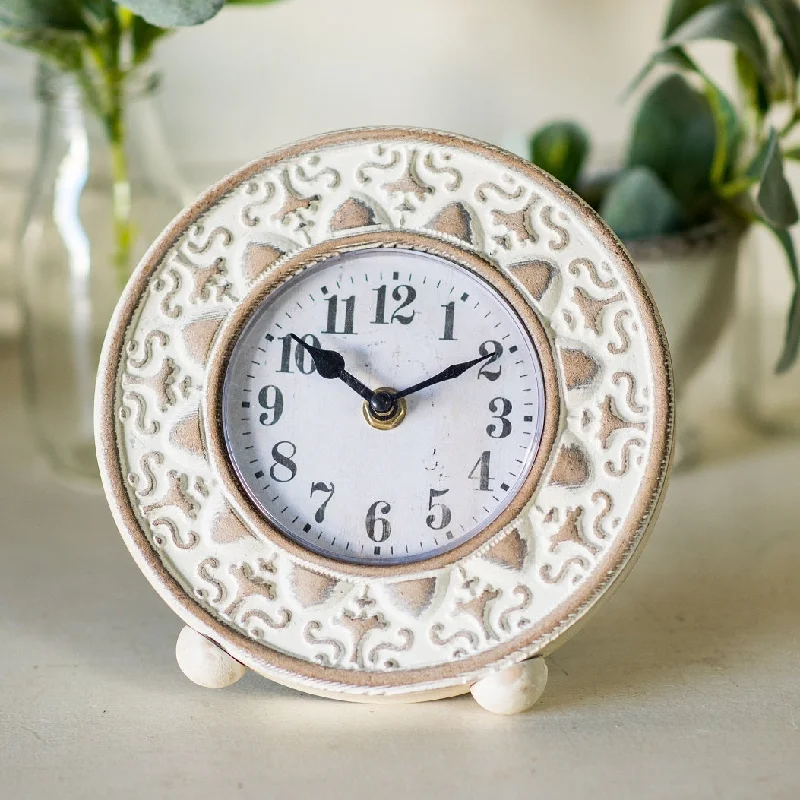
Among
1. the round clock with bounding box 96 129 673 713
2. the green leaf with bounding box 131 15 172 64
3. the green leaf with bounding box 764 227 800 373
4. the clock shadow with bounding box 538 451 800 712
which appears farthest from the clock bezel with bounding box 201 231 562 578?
the green leaf with bounding box 131 15 172 64

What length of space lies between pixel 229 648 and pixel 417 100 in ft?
2.41

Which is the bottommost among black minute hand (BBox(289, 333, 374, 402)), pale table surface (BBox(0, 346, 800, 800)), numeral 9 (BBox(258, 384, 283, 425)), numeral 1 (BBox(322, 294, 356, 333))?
pale table surface (BBox(0, 346, 800, 800))

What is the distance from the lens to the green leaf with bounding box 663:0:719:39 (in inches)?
34.4

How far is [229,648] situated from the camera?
61cm

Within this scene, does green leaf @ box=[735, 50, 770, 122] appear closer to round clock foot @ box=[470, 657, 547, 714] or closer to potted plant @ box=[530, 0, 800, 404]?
potted plant @ box=[530, 0, 800, 404]

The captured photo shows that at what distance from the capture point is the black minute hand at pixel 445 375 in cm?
60

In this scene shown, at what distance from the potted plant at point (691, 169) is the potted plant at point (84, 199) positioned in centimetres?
34

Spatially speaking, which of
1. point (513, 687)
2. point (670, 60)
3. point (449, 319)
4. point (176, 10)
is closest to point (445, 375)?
point (449, 319)

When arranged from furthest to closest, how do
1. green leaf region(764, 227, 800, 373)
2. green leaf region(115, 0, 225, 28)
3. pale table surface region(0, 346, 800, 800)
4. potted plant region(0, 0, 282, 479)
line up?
potted plant region(0, 0, 282, 479) < green leaf region(764, 227, 800, 373) < green leaf region(115, 0, 225, 28) < pale table surface region(0, 346, 800, 800)

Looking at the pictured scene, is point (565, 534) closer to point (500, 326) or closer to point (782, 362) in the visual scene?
point (500, 326)

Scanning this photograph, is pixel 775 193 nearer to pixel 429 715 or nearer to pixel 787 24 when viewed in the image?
pixel 787 24

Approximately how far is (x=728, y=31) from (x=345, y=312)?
0.39 m

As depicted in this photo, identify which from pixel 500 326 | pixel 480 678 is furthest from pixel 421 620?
pixel 500 326

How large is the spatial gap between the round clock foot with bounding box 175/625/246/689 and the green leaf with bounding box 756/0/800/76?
24.6 inches
